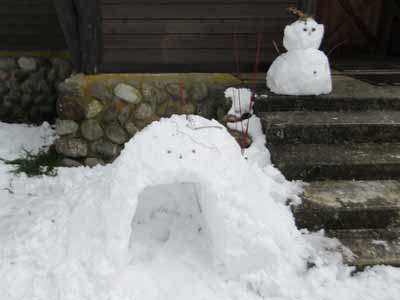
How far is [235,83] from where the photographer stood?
13.1 feet

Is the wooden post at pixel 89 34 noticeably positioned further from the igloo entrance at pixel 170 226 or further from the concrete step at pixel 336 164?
the concrete step at pixel 336 164

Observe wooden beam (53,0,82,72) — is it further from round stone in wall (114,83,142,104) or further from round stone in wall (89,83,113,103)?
round stone in wall (114,83,142,104)

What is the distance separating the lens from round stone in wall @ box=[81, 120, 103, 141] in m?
3.93

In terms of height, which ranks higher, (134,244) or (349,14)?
(349,14)

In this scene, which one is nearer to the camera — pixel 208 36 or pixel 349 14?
pixel 208 36

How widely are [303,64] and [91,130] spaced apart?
223cm

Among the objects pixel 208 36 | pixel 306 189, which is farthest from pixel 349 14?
pixel 306 189

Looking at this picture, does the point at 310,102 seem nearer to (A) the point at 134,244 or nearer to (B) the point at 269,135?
(B) the point at 269,135

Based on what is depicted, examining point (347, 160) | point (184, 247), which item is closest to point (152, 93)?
point (184, 247)

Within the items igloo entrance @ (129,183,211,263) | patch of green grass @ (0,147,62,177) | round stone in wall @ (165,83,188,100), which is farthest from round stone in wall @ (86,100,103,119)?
igloo entrance @ (129,183,211,263)

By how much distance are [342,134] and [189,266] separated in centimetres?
186

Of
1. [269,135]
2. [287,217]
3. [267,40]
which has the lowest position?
[287,217]

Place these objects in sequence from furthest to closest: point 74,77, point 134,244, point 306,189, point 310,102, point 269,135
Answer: point 74,77, point 310,102, point 269,135, point 306,189, point 134,244

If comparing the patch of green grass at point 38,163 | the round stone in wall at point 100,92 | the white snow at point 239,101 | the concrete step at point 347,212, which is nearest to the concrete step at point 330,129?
the white snow at point 239,101
